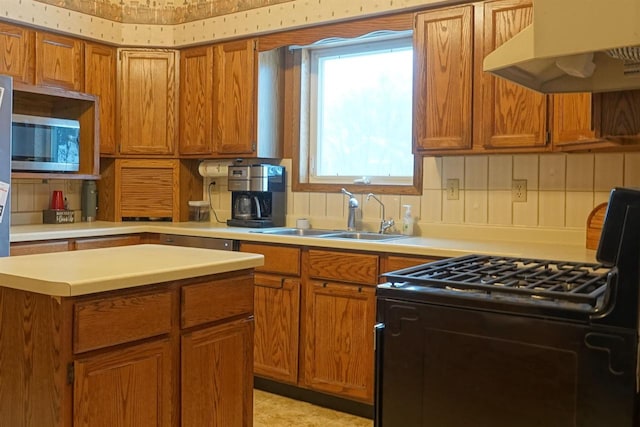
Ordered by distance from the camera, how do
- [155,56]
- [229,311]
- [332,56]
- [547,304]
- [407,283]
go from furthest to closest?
[155,56] → [332,56] → [229,311] → [407,283] → [547,304]

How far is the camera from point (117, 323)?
1807 mm

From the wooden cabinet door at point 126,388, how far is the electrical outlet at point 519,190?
210 centimetres

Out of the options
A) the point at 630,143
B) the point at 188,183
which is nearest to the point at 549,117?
the point at 630,143

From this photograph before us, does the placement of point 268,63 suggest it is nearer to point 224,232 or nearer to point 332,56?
point 332,56

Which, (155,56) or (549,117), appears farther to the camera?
(155,56)

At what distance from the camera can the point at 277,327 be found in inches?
136

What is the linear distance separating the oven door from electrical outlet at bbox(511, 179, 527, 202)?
1883mm

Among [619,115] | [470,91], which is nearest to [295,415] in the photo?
[470,91]

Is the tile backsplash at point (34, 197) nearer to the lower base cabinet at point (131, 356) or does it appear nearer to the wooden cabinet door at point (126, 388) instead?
the lower base cabinet at point (131, 356)

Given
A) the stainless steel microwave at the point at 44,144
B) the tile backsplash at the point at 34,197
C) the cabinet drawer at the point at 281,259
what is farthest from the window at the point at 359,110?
the tile backsplash at the point at 34,197

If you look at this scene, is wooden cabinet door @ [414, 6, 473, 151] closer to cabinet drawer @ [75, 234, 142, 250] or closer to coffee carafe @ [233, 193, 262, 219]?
coffee carafe @ [233, 193, 262, 219]

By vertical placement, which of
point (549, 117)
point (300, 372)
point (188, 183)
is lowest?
point (300, 372)

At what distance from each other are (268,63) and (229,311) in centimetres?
234

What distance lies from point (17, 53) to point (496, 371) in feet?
11.4
